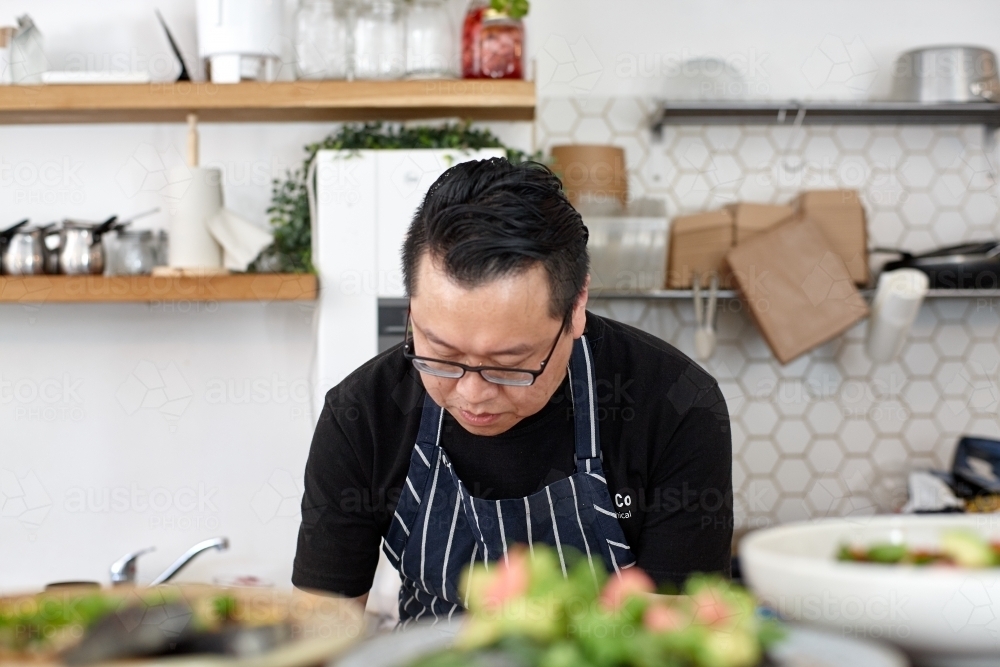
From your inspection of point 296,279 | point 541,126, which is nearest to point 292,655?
point 296,279

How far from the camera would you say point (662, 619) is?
25.9 inches

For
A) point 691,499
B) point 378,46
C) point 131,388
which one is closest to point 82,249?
point 131,388

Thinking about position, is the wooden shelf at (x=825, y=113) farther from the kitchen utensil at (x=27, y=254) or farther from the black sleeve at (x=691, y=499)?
the kitchen utensil at (x=27, y=254)

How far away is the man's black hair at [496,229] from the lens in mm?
1183

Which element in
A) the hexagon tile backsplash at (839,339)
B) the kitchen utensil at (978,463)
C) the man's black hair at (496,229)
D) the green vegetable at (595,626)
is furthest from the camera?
the hexagon tile backsplash at (839,339)

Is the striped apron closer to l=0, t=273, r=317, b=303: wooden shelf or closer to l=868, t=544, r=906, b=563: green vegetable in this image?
l=868, t=544, r=906, b=563: green vegetable

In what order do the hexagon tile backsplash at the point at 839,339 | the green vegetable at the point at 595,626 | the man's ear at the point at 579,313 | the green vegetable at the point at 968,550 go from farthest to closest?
the hexagon tile backsplash at the point at 839,339, the man's ear at the point at 579,313, the green vegetable at the point at 968,550, the green vegetable at the point at 595,626

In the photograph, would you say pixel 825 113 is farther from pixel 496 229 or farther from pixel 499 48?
pixel 496 229

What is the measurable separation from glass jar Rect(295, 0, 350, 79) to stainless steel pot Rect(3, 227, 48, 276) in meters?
0.81

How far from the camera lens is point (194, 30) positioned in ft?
9.55

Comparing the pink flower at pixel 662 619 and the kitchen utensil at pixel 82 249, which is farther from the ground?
the kitchen utensil at pixel 82 249

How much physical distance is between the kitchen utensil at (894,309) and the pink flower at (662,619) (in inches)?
91.0

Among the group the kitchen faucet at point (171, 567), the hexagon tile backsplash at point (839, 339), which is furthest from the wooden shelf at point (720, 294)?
the kitchen faucet at point (171, 567)

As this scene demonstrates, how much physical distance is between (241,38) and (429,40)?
0.48m
